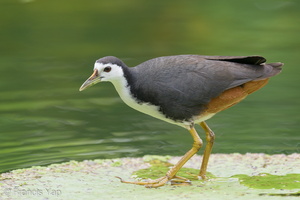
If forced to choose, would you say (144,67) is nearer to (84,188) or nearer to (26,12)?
(84,188)

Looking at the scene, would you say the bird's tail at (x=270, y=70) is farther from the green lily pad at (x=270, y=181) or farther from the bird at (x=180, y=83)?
the green lily pad at (x=270, y=181)

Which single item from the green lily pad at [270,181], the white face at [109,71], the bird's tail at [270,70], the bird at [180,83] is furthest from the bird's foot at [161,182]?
the bird's tail at [270,70]

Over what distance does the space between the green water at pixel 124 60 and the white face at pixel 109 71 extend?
5.58 ft

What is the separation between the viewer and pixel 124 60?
11984mm

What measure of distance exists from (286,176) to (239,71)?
1.10 metres

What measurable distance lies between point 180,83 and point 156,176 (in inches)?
44.2

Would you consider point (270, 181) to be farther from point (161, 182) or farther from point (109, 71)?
point (109, 71)

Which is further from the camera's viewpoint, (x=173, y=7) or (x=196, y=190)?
(x=173, y=7)

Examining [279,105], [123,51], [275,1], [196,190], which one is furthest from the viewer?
[275,1]

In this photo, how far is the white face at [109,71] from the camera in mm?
6789

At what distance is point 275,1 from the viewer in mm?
15305

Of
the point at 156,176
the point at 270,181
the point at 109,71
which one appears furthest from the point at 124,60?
the point at 270,181

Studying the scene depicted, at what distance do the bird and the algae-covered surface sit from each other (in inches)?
15.3

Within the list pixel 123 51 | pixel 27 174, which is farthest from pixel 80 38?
pixel 27 174
